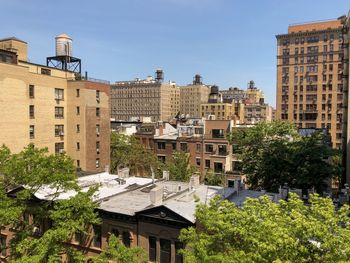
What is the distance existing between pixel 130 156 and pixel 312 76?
237 ft

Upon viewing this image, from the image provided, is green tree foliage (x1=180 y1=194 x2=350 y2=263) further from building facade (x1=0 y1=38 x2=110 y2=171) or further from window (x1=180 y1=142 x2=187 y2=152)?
window (x1=180 y1=142 x2=187 y2=152)

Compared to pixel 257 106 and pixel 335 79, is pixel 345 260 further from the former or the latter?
pixel 257 106

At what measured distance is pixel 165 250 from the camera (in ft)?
73.5

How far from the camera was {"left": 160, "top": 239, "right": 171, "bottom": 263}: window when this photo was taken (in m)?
22.3

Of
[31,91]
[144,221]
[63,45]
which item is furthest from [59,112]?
[144,221]

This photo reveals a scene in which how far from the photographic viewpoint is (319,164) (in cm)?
2923

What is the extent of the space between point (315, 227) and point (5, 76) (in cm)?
4231

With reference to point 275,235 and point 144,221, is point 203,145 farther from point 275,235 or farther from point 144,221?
point 275,235

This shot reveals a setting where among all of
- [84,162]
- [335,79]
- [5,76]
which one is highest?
[335,79]

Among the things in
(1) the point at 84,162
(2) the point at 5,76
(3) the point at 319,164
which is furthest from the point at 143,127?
(3) the point at 319,164

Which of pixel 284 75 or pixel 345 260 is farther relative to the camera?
pixel 284 75

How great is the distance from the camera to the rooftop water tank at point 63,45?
178 feet

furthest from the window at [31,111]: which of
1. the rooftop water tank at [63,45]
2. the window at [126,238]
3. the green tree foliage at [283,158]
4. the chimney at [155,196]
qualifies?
the green tree foliage at [283,158]

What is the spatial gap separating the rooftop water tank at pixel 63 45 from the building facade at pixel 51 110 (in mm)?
3521
